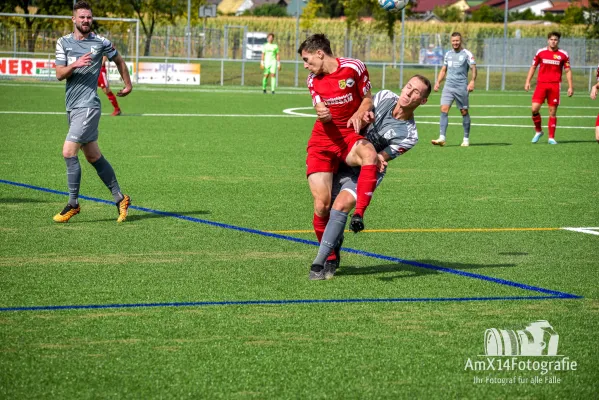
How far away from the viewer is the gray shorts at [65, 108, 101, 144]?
36.0ft

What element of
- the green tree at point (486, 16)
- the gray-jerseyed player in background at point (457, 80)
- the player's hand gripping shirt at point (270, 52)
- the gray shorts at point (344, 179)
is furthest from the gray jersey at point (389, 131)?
the green tree at point (486, 16)

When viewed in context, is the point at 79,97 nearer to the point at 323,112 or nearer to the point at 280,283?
the point at 323,112

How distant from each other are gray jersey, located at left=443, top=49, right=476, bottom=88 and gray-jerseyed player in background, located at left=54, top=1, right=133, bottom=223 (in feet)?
36.9

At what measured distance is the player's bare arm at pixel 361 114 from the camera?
314 inches

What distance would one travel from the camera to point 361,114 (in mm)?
8055

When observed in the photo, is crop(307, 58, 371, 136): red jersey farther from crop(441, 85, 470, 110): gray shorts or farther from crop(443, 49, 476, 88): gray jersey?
crop(443, 49, 476, 88): gray jersey

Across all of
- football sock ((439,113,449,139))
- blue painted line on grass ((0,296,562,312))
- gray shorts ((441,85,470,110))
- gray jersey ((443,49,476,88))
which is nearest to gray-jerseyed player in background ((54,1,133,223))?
blue painted line on grass ((0,296,562,312))

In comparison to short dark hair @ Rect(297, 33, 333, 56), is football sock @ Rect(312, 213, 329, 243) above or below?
below

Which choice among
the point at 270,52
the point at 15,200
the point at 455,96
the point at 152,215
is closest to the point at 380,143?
the point at 152,215

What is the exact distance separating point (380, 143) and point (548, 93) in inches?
552

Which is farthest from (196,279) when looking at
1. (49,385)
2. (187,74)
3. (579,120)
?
(187,74)

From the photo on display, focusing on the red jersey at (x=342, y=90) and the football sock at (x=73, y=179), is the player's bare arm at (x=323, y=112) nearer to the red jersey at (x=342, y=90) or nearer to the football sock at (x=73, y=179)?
the red jersey at (x=342, y=90)

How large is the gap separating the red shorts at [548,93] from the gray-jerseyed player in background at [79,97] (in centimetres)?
1253

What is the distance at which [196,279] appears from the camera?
8094 mm
